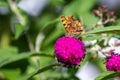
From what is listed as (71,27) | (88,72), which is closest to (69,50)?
(71,27)

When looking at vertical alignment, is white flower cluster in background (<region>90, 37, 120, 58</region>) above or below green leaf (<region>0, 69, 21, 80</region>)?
above

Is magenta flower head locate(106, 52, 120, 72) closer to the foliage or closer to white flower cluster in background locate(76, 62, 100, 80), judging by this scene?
the foliage

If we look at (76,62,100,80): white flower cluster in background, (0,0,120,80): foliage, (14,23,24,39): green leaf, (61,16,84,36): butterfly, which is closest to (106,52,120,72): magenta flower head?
(0,0,120,80): foliage

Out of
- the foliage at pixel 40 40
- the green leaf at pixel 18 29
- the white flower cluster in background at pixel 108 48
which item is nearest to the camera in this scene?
the white flower cluster in background at pixel 108 48

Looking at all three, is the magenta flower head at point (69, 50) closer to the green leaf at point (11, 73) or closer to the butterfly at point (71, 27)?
the butterfly at point (71, 27)

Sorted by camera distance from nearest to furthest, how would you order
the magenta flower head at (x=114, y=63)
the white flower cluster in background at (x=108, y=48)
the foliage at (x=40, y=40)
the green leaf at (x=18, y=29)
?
the magenta flower head at (x=114, y=63) → the white flower cluster in background at (x=108, y=48) → the foliage at (x=40, y=40) → the green leaf at (x=18, y=29)

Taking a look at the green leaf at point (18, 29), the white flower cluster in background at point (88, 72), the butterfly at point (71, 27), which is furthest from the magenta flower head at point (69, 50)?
the green leaf at point (18, 29)

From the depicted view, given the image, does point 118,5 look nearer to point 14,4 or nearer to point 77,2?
point 77,2

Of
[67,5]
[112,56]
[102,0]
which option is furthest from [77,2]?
[112,56]

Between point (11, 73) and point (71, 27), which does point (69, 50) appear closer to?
point (71, 27)
